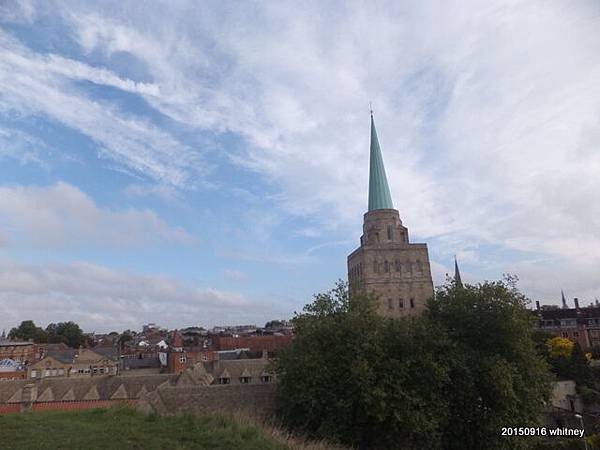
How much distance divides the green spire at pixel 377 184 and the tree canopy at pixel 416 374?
26.4 meters

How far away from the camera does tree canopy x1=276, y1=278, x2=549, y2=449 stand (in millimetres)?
21234

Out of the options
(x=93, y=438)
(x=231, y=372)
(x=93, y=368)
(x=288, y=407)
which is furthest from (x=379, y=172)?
(x=93, y=438)

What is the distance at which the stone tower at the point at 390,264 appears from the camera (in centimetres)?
4872

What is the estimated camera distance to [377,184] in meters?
53.7

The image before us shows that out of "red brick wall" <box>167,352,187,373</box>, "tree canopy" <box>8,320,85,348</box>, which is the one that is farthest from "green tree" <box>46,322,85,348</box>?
"red brick wall" <box>167,352,187,373</box>

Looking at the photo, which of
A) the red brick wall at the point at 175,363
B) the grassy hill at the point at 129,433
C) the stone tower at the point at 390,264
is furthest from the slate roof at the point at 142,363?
the grassy hill at the point at 129,433

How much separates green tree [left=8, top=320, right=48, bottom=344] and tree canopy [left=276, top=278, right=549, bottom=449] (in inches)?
3732

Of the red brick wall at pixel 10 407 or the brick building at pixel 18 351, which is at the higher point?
the brick building at pixel 18 351

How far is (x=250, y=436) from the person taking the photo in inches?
517

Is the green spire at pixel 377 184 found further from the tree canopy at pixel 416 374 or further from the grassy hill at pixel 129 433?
the grassy hill at pixel 129 433

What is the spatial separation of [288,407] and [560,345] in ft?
168

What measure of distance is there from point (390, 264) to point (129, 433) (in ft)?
132

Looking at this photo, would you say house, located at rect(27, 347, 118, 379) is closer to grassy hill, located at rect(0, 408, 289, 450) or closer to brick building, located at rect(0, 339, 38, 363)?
brick building, located at rect(0, 339, 38, 363)

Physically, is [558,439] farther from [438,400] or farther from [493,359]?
[438,400]
